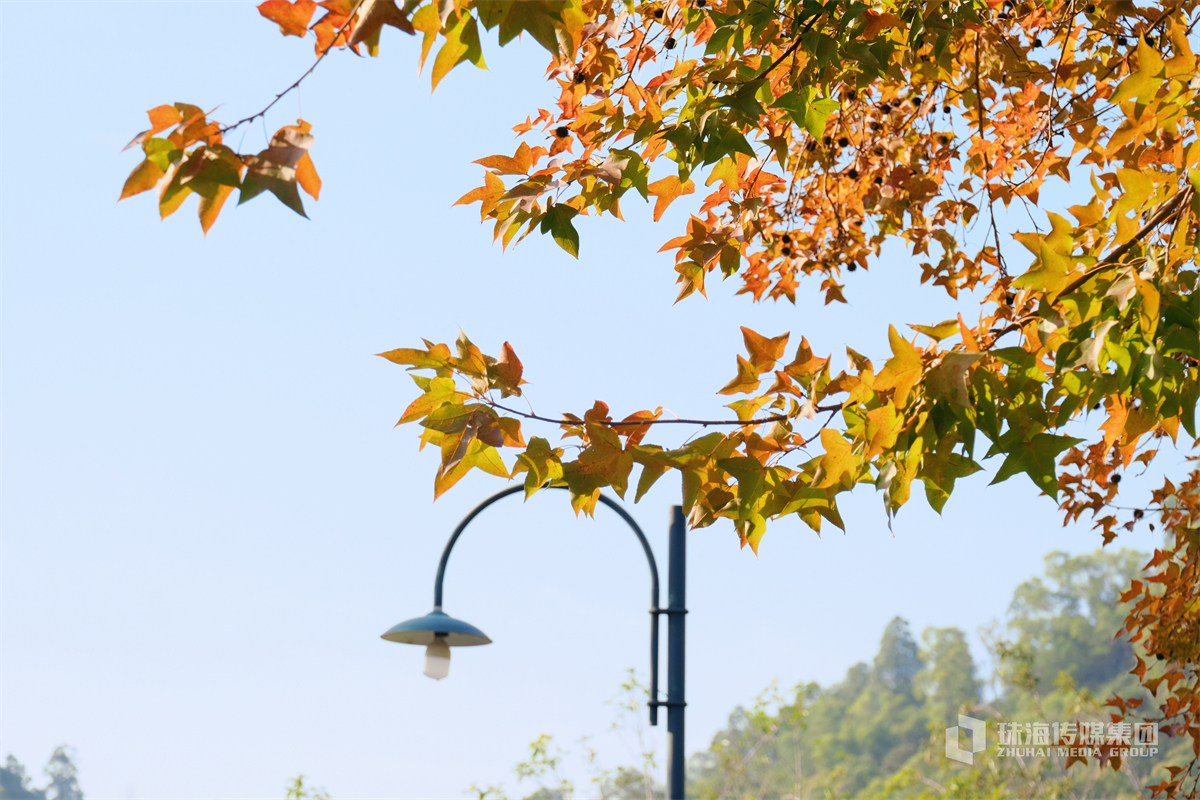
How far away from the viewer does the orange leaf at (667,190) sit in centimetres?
249

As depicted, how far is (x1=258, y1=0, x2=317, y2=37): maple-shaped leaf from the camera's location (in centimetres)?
160

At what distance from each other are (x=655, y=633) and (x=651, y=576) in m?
0.26

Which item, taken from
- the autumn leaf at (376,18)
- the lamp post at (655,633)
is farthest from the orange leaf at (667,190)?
the lamp post at (655,633)

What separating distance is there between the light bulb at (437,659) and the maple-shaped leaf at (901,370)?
3.43m

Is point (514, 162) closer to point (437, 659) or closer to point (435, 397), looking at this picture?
point (435, 397)

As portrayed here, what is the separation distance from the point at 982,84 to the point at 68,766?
68.2 meters

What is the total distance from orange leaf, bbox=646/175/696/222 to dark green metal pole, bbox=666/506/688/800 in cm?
196

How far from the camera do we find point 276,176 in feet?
4.95

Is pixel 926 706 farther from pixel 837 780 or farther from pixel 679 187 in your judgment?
pixel 679 187

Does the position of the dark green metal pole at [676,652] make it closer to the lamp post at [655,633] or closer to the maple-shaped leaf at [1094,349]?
the lamp post at [655,633]

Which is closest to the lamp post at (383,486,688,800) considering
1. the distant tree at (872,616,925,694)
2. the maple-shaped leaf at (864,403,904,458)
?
the maple-shaped leaf at (864,403,904,458)

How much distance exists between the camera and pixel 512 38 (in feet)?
5.17

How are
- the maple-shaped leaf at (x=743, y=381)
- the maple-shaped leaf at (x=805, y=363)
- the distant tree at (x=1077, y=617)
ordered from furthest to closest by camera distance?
the distant tree at (x=1077, y=617) < the maple-shaped leaf at (x=743, y=381) < the maple-shaped leaf at (x=805, y=363)

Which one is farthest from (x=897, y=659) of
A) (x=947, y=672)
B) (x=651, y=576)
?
(x=651, y=576)
